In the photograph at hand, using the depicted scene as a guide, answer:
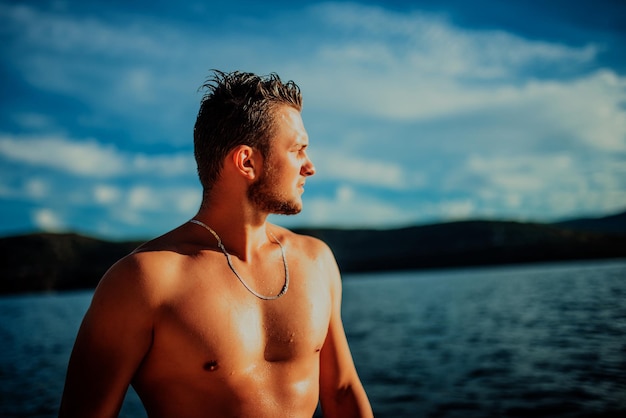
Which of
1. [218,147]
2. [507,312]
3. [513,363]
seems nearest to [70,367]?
[218,147]

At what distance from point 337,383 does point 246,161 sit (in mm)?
1186

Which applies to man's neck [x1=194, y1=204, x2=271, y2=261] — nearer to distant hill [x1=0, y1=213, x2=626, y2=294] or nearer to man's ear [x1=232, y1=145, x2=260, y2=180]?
man's ear [x1=232, y1=145, x2=260, y2=180]

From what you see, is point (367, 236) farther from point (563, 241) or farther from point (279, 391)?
point (279, 391)

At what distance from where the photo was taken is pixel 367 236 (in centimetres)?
16950

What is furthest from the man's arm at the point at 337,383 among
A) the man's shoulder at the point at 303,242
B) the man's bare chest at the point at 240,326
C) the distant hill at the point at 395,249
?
the distant hill at the point at 395,249

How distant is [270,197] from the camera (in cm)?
241

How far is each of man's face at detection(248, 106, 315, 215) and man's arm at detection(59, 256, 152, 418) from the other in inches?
28.3

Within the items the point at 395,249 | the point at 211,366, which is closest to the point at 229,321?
the point at 211,366

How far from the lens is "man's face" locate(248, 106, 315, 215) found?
2383mm

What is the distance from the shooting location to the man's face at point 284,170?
238 cm

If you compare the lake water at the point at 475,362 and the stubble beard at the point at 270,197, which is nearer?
the stubble beard at the point at 270,197

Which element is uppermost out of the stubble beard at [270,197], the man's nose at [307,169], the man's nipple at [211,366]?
the man's nose at [307,169]

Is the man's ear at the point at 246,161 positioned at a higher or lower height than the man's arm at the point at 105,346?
higher

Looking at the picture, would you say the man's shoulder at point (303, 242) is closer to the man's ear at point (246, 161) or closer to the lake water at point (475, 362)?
the man's ear at point (246, 161)
